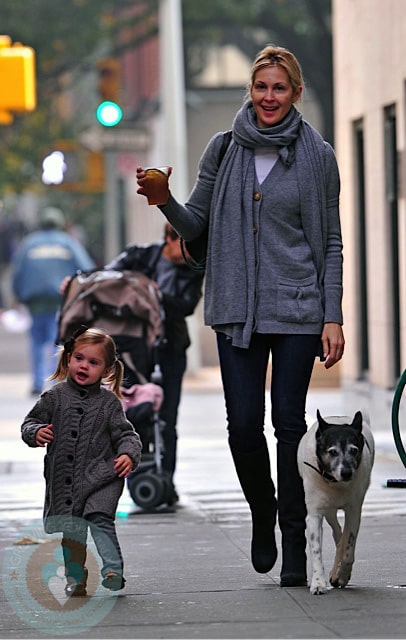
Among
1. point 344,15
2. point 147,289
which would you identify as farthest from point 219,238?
point 344,15

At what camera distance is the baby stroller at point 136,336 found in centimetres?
1007

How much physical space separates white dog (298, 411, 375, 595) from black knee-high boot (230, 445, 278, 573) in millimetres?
191

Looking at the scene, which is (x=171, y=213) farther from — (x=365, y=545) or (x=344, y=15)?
(x=344, y=15)

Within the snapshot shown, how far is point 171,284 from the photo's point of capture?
1052cm

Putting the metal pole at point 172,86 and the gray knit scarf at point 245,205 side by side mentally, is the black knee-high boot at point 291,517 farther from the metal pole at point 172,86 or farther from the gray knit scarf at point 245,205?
the metal pole at point 172,86

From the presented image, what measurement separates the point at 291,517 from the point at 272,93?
1615 mm

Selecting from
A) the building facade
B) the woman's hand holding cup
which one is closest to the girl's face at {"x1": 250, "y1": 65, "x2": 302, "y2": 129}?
the woman's hand holding cup

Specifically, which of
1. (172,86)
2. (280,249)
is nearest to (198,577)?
(280,249)

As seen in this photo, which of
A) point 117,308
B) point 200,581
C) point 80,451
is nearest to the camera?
point 80,451

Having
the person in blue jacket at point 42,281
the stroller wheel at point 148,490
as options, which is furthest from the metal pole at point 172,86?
the stroller wheel at point 148,490

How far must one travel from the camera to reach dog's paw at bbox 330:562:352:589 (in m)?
6.91

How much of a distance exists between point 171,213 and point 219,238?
0.77 feet

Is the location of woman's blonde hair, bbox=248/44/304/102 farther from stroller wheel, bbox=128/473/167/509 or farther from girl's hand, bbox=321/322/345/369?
stroller wheel, bbox=128/473/167/509

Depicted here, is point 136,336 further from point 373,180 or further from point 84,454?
point 373,180
